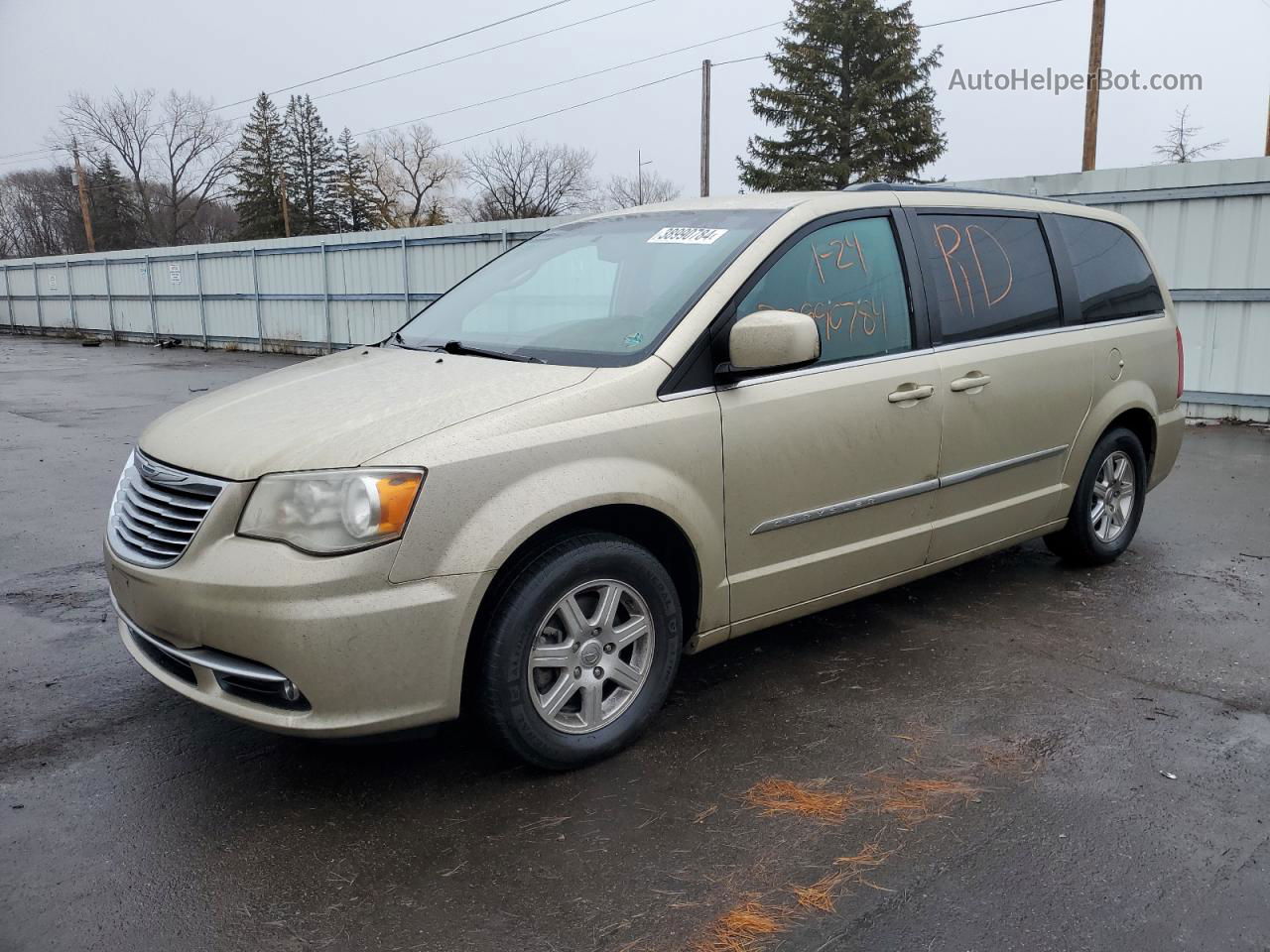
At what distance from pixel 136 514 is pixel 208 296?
76.6ft

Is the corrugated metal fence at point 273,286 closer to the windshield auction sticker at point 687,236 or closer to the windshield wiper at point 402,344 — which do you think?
the windshield wiper at point 402,344

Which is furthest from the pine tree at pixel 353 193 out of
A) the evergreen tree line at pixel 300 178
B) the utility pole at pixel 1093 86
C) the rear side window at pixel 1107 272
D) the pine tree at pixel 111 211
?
the rear side window at pixel 1107 272

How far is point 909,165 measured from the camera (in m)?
37.2

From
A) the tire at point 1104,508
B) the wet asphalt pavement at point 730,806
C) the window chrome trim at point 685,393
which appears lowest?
the wet asphalt pavement at point 730,806

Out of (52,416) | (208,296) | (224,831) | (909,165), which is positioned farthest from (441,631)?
(909,165)

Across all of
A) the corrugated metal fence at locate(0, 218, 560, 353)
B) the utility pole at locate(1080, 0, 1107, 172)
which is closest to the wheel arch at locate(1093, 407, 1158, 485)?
the corrugated metal fence at locate(0, 218, 560, 353)

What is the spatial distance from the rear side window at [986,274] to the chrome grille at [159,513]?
2838 mm

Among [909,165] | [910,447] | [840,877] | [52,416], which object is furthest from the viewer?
[909,165]

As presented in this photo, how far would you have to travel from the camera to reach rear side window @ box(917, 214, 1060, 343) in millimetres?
4230

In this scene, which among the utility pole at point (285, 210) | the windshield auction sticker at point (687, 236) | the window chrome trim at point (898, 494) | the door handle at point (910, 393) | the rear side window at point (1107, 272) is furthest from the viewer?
the utility pole at point (285, 210)

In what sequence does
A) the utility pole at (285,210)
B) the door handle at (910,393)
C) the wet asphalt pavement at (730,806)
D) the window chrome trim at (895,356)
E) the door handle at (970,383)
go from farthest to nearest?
1. the utility pole at (285,210)
2. the door handle at (970,383)
3. the door handle at (910,393)
4. the window chrome trim at (895,356)
5. the wet asphalt pavement at (730,806)

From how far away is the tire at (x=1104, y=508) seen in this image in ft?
16.5

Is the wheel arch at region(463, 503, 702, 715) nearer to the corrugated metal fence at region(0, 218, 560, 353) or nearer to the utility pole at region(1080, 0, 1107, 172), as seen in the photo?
the corrugated metal fence at region(0, 218, 560, 353)

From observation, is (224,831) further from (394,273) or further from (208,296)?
(208,296)
